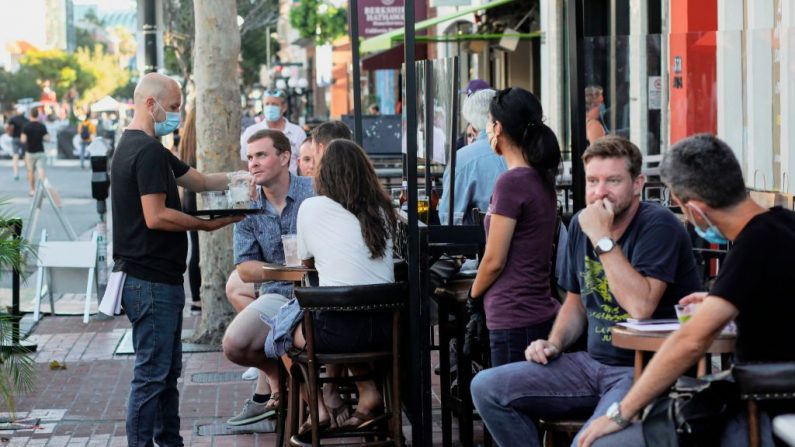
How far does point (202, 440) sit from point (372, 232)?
1.84 metres

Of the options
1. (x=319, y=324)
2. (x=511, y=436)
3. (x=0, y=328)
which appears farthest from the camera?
(x=0, y=328)

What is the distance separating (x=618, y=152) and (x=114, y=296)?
2507 mm

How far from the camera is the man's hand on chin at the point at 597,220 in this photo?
179 inches

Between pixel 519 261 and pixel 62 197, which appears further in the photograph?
pixel 62 197

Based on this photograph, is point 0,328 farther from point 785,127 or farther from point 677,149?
point 785,127

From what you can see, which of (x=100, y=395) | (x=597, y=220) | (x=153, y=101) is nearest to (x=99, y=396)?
(x=100, y=395)

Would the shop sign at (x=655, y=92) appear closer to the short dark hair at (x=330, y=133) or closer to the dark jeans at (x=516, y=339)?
the short dark hair at (x=330, y=133)

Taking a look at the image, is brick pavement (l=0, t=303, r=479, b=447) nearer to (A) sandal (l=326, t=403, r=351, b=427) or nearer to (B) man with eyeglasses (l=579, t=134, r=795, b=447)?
(A) sandal (l=326, t=403, r=351, b=427)

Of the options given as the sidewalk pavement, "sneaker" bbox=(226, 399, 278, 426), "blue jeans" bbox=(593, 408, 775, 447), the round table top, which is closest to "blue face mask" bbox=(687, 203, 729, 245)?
the round table top

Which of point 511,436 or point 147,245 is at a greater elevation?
point 147,245

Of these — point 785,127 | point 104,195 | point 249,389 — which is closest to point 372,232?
point 249,389

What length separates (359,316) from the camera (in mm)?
5609

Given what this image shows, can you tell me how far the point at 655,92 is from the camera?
9.38m

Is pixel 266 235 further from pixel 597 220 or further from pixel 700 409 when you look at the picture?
pixel 700 409
